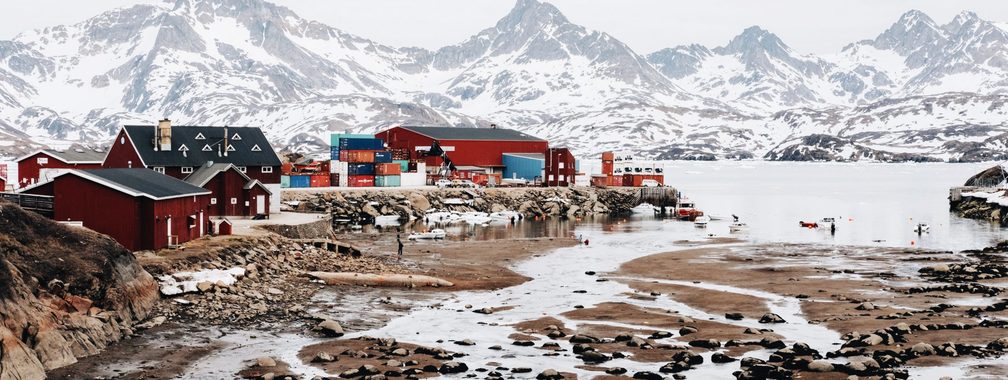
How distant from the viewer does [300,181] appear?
4906 inches

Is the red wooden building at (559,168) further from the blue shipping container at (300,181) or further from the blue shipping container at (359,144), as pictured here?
the blue shipping container at (300,181)

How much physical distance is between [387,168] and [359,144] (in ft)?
15.1

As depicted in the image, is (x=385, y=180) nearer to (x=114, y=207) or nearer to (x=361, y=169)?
(x=361, y=169)

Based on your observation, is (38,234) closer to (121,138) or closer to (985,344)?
(985,344)

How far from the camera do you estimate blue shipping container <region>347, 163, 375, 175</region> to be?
129m

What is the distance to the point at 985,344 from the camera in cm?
3794

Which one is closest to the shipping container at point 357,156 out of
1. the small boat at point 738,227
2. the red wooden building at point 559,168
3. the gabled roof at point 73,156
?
the red wooden building at point 559,168

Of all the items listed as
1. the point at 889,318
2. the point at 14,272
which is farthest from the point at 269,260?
the point at 889,318

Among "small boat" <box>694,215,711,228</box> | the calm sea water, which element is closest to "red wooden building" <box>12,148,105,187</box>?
"small boat" <box>694,215,711,228</box>

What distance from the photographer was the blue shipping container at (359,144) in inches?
5064

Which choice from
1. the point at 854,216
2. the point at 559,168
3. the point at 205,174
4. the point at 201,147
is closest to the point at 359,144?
the point at 559,168

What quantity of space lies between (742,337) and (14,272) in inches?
1029

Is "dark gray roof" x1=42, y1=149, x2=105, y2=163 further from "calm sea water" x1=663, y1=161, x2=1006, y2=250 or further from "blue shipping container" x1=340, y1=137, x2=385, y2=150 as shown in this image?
"calm sea water" x1=663, y1=161, x2=1006, y2=250

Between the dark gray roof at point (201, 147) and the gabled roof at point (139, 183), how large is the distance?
26.3m
